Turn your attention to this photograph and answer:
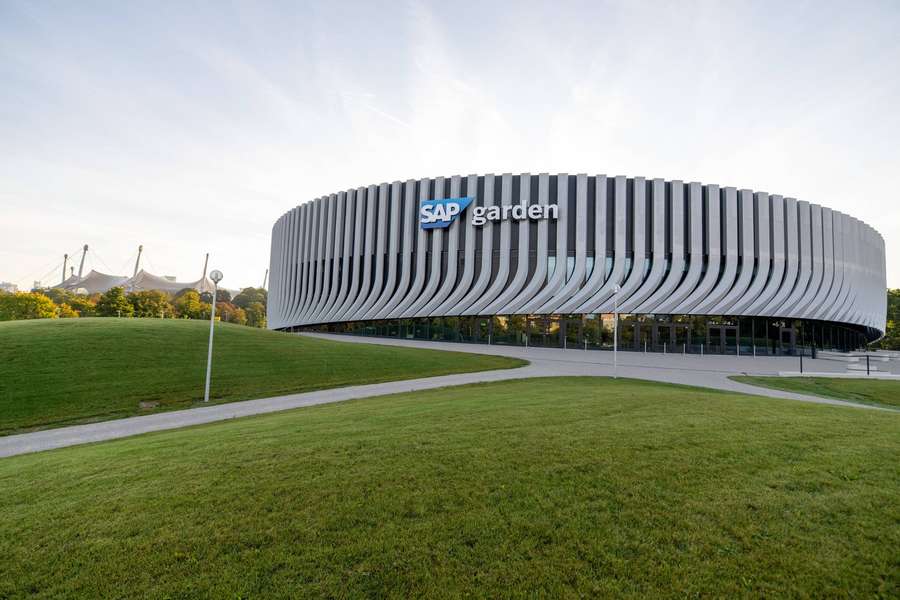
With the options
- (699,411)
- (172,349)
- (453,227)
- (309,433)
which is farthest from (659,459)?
(453,227)

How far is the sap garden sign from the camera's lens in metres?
43.8

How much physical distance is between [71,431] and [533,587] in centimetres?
1385

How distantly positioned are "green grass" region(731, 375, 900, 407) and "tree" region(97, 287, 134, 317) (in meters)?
89.9

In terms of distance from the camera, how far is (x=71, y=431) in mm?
11609

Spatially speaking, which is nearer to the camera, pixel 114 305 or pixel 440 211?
pixel 440 211

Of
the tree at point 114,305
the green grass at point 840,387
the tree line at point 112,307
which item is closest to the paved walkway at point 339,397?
the green grass at point 840,387

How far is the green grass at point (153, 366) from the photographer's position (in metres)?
13.9

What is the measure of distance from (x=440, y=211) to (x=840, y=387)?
118 ft

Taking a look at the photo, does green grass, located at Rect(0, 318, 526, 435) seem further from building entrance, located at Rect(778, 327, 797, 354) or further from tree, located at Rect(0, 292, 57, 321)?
tree, located at Rect(0, 292, 57, 321)

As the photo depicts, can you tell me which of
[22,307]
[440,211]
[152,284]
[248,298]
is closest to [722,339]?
[440,211]

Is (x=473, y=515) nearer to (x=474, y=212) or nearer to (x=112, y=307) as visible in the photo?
(x=474, y=212)

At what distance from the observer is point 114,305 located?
73812 mm

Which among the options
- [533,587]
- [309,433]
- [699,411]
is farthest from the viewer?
[699,411]

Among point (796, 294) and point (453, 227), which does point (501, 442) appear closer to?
point (453, 227)
